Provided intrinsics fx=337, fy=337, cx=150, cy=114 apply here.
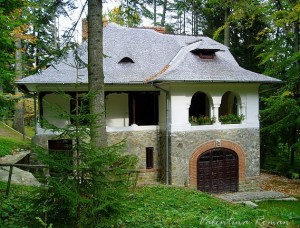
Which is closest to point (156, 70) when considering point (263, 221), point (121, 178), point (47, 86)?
point (47, 86)

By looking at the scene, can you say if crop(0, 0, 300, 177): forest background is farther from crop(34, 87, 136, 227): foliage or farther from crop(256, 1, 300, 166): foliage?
crop(34, 87, 136, 227): foliage

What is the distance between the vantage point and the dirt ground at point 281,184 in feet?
56.6

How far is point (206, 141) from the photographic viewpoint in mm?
15828

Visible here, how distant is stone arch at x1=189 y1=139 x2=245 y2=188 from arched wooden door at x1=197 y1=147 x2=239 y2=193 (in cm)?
17

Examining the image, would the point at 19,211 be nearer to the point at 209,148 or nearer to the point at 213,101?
the point at 209,148

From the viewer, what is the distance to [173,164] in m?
15.3

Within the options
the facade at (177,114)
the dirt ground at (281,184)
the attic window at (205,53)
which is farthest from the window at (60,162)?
the dirt ground at (281,184)

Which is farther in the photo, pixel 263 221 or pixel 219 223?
pixel 263 221

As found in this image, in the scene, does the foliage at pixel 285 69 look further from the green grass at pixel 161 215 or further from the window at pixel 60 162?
the window at pixel 60 162

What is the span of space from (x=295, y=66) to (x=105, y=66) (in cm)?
1039

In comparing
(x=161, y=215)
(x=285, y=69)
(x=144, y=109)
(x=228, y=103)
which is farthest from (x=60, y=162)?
(x=285, y=69)

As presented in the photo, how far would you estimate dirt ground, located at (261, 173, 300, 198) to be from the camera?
17264mm

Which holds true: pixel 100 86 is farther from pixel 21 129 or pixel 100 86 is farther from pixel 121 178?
pixel 21 129

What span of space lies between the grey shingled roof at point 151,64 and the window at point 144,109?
47.6 inches
